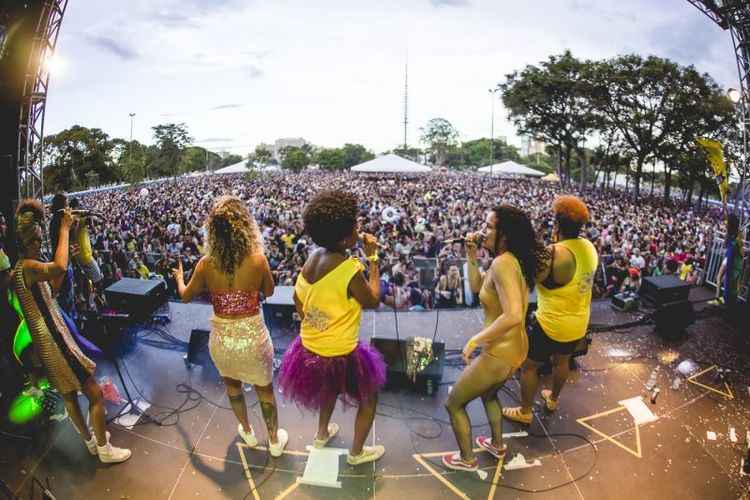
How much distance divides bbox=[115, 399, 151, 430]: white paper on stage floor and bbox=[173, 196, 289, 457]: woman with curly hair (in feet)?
3.65

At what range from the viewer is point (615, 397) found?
323cm

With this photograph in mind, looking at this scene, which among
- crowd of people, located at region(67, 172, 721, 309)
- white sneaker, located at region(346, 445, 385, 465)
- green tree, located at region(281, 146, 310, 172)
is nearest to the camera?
white sneaker, located at region(346, 445, 385, 465)

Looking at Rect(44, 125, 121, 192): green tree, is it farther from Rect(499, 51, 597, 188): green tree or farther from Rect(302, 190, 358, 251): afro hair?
Rect(499, 51, 597, 188): green tree

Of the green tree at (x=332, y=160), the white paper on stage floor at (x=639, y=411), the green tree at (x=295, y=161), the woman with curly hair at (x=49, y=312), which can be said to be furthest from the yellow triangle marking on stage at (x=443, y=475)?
the green tree at (x=332, y=160)

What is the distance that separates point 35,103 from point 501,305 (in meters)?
A: 5.08

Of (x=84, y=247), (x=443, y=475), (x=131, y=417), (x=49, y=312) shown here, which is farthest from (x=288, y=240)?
(x=443, y=475)

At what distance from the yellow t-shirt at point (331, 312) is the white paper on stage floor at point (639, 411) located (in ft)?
7.70

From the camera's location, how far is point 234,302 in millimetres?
2168

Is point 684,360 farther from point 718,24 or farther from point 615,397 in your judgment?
point 718,24

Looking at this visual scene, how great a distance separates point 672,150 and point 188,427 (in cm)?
2701

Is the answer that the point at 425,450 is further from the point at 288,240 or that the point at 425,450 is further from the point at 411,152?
the point at 411,152

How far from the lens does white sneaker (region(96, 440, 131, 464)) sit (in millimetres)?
2465

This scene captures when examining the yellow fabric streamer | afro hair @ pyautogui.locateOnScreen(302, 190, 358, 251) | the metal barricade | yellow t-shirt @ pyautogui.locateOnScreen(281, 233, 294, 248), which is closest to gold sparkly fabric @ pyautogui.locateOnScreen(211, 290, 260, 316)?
afro hair @ pyautogui.locateOnScreen(302, 190, 358, 251)

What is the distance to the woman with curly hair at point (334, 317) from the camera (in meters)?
1.92
